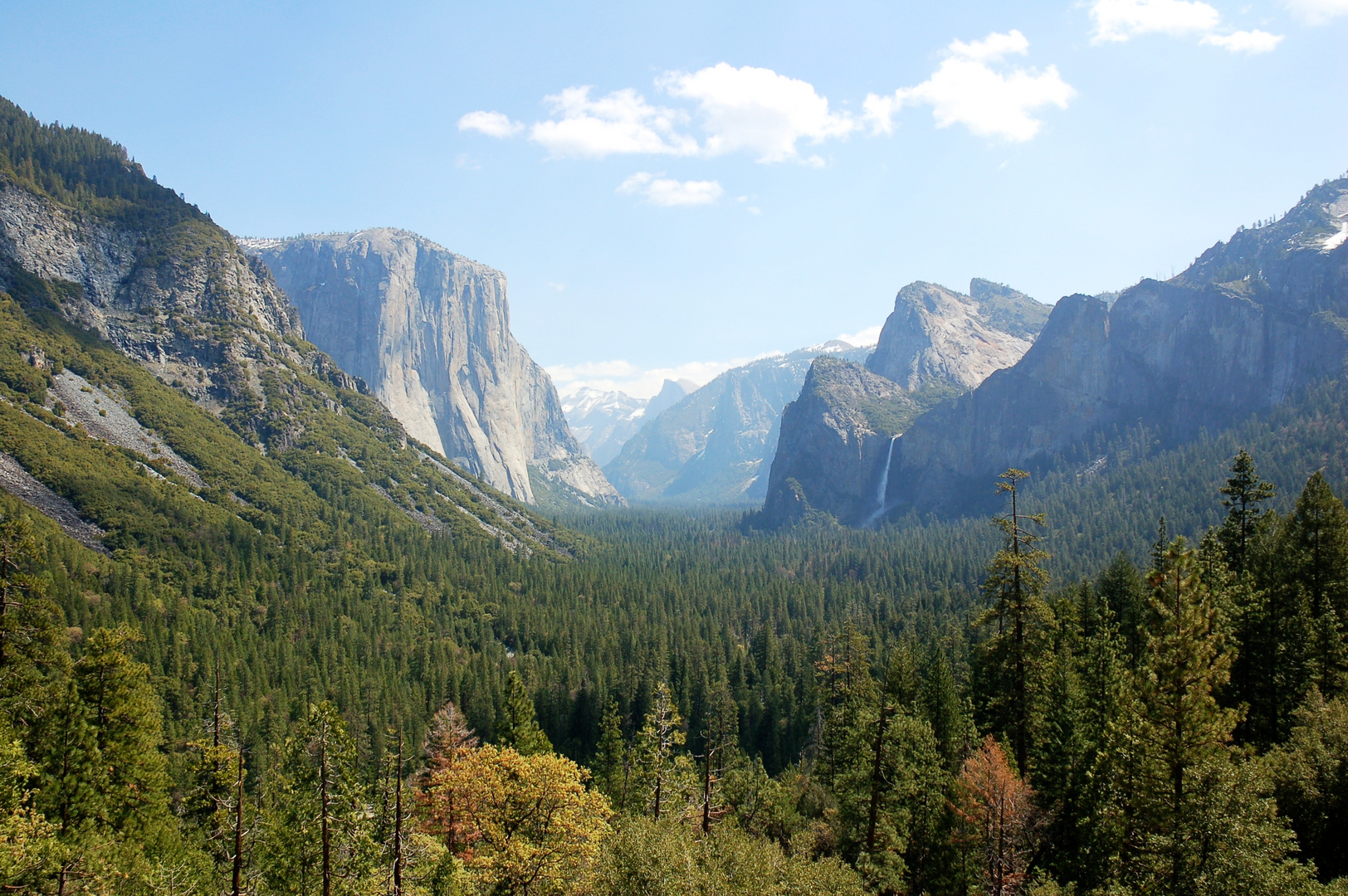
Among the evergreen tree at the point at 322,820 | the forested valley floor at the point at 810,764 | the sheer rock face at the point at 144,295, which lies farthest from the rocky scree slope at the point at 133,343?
the evergreen tree at the point at 322,820

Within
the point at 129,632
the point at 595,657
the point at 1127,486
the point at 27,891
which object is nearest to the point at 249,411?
the point at 595,657

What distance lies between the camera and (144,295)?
182875 mm

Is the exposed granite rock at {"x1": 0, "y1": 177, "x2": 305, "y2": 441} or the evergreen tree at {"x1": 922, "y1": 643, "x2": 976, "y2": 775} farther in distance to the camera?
the exposed granite rock at {"x1": 0, "y1": 177, "x2": 305, "y2": 441}

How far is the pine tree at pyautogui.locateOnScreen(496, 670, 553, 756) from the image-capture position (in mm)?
47969

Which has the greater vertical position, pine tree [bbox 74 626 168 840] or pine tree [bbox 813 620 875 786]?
pine tree [bbox 74 626 168 840]

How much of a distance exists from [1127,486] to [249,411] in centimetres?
22620

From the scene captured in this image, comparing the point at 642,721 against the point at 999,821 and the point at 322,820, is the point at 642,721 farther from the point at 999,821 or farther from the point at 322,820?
the point at 322,820

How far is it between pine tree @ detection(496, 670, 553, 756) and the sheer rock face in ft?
536

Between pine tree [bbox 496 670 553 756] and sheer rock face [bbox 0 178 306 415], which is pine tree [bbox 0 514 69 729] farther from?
sheer rock face [bbox 0 178 306 415]

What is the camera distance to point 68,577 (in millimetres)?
84500

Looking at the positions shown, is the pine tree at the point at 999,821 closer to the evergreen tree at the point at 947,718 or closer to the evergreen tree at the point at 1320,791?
the evergreen tree at the point at 1320,791

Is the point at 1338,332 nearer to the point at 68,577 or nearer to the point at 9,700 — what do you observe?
the point at 9,700

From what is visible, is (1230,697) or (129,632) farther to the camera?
(1230,697)

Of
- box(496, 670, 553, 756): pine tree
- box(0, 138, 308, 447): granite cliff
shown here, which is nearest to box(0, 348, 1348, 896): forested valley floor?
box(496, 670, 553, 756): pine tree
